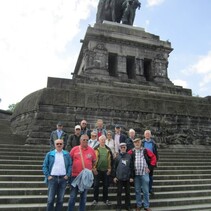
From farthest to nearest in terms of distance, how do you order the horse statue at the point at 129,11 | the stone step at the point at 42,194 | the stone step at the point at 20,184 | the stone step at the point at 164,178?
the horse statue at the point at 129,11
the stone step at the point at 164,178
the stone step at the point at 20,184
the stone step at the point at 42,194

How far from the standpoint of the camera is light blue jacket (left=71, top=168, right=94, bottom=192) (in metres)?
4.44

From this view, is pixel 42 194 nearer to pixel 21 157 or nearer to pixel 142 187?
pixel 142 187

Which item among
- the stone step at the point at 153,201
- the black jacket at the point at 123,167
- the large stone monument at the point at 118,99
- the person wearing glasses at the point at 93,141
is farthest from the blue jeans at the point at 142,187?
the large stone monument at the point at 118,99

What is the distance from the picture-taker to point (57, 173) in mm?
4316

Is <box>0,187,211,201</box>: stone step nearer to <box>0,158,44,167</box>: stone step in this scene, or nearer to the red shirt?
the red shirt

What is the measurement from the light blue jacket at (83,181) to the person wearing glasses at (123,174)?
35.6 inches

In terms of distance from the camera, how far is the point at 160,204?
227 inches

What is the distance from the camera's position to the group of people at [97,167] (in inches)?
172

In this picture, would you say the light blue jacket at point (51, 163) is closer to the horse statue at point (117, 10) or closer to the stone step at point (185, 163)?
the stone step at point (185, 163)

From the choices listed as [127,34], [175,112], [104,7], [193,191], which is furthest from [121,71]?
[193,191]

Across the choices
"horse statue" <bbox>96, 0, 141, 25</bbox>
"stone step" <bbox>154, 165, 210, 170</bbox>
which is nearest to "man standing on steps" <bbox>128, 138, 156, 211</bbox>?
"stone step" <bbox>154, 165, 210, 170</bbox>

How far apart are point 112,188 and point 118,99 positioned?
7079mm

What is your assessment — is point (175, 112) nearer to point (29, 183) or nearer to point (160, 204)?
point (160, 204)

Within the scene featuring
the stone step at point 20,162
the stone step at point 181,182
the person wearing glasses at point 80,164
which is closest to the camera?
the person wearing glasses at point 80,164
